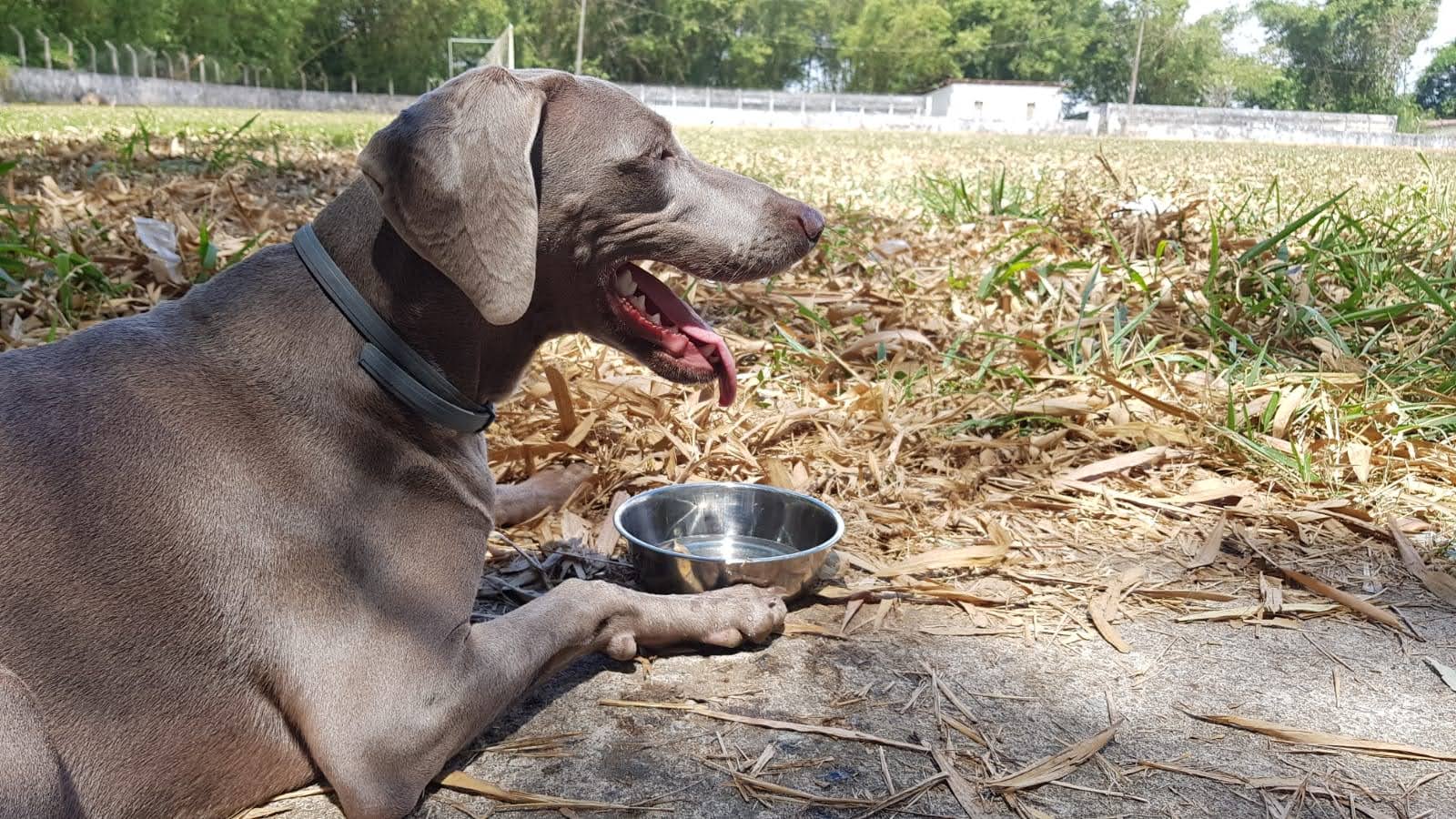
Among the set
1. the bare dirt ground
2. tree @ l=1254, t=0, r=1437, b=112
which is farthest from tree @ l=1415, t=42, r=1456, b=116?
the bare dirt ground

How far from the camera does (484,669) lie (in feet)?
7.19

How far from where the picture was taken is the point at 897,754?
2234mm

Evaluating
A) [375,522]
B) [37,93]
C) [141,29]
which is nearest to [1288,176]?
[375,522]

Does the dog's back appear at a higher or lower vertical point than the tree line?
lower

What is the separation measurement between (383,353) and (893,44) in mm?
98081

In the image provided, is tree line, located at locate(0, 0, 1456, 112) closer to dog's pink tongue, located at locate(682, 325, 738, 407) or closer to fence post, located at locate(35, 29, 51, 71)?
fence post, located at locate(35, 29, 51, 71)

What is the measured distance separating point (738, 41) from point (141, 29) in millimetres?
53098

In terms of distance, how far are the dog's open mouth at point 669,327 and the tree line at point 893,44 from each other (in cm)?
6020

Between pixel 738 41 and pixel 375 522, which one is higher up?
pixel 738 41

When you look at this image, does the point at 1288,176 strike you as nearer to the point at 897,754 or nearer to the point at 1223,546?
the point at 1223,546

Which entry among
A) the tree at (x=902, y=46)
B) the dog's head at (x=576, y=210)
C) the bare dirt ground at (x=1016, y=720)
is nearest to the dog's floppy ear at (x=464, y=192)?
the dog's head at (x=576, y=210)

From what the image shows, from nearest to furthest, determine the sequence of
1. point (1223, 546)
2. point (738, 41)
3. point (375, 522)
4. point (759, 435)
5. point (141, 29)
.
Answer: point (375, 522) → point (1223, 546) → point (759, 435) → point (141, 29) → point (738, 41)

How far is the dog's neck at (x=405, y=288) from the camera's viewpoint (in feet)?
7.50

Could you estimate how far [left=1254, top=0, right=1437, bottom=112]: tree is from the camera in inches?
2677
